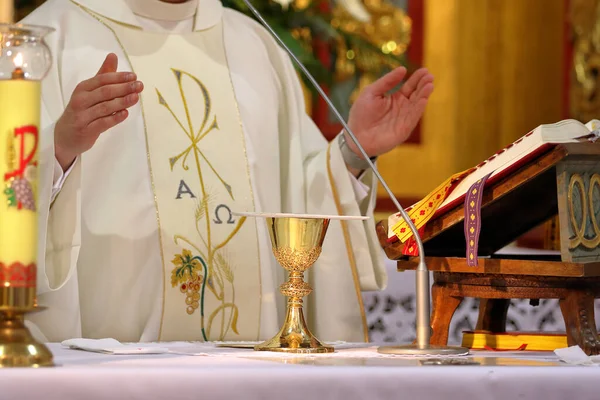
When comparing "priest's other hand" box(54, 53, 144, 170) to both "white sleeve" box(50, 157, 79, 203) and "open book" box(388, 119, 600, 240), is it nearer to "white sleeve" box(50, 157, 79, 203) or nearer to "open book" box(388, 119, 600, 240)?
"white sleeve" box(50, 157, 79, 203)

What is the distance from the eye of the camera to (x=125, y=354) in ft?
6.64

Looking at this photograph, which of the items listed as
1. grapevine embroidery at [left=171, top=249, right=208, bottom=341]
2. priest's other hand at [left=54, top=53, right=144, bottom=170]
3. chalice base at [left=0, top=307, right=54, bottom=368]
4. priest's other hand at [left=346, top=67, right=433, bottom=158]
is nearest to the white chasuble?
grapevine embroidery at [left=171, top=249, right=208, bottom=341]

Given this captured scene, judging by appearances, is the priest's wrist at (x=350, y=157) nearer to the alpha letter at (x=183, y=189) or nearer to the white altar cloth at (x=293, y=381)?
the alpha letter at (x=183, y=189)

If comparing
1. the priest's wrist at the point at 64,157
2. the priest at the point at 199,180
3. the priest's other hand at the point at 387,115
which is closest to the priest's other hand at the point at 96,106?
the priest's wrist at the point at 64,157

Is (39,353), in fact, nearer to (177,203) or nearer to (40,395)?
(40,395)

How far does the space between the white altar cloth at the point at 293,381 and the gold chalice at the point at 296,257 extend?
25 cm

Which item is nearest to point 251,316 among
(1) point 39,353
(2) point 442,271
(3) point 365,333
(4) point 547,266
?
(3) point 365,333

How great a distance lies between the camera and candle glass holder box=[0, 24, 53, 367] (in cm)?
166

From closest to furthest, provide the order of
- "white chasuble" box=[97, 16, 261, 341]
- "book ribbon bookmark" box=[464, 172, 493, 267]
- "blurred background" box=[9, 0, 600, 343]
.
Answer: "book ribbon bookmark" box=[464, 172, 493, 267] < "white chasuble" box=[97, 16, 261, 341] < "blurred background" box=[9, 0, 600, 343]

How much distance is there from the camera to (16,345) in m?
1.67

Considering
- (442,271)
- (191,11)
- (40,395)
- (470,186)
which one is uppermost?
(191,11)

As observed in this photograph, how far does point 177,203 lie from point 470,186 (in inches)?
36.3

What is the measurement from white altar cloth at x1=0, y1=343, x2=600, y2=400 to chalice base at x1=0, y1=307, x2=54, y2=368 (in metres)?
0.04

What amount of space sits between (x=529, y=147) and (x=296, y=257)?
0.45 meters
